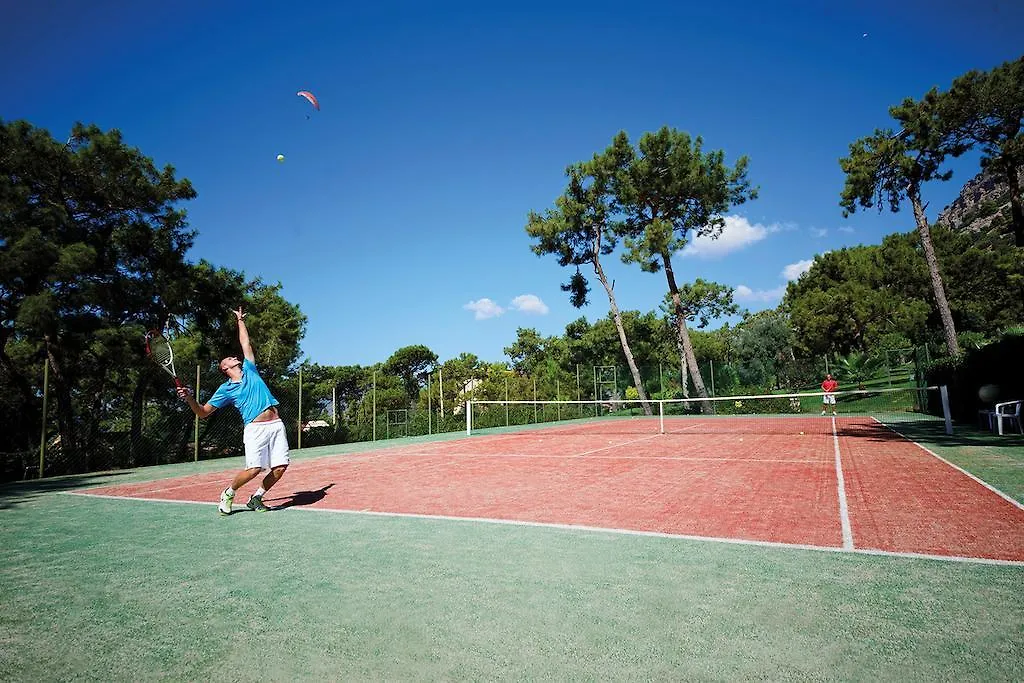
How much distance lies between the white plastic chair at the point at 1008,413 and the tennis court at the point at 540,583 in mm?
6459

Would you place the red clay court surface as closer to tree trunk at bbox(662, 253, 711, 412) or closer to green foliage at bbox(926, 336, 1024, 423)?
green foliage at bbox(926, 336, 1024, 423)

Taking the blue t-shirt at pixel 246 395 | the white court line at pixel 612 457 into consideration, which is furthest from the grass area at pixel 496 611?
the white court line at pixel 612 457

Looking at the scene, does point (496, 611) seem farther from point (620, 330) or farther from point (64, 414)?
point (620, 330)

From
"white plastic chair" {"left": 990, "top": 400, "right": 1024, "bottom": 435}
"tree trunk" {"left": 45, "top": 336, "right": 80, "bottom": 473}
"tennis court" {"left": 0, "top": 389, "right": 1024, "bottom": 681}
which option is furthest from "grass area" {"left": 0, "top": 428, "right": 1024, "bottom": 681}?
"white plastic chair" {"left": 990, "top": 400, "right": 1024, "bottom": 435}

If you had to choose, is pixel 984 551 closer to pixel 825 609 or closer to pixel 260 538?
pixel 825 609

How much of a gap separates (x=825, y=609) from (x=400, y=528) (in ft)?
11.4

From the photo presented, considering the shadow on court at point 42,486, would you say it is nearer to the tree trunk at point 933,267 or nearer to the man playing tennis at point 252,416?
the man playing tennis at point 252,416

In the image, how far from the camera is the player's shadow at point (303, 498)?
6469mm

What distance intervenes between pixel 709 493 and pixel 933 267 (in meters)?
22.4

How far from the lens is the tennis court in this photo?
2395 mm

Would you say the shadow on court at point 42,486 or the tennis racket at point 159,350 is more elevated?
the tennis racket at point 159,350

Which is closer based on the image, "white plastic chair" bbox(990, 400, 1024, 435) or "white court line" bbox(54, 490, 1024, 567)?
"white court line" bbox(54, 490, 1024, 567)

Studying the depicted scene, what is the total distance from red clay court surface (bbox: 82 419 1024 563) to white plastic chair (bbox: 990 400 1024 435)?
234 cm

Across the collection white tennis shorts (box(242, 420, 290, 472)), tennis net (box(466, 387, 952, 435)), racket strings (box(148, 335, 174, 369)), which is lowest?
tennis net (box(466, 387, 952, 435))
